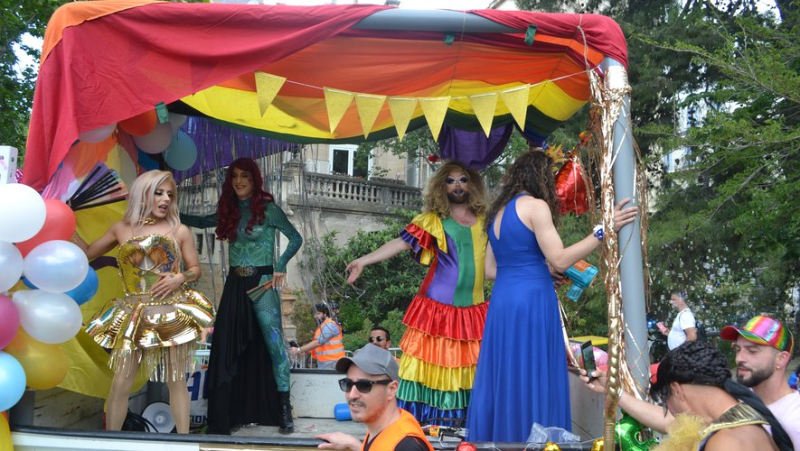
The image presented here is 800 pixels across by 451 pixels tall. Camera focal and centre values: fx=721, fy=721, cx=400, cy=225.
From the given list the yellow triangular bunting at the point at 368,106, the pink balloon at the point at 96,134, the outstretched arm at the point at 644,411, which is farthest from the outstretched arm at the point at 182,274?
the outstretched arm at the point at 644,411

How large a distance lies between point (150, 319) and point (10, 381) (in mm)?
889

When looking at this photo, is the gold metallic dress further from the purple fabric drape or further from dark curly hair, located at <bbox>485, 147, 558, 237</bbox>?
the purple fabric drape

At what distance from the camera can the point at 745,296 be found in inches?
493

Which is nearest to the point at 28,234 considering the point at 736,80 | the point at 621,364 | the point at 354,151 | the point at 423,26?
the point at 423,26

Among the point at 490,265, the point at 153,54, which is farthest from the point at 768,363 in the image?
the point at 153,54

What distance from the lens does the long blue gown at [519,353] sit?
3.76 metres

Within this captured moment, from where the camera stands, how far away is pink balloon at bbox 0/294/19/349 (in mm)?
3430

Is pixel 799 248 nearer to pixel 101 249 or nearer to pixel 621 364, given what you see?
pixel 621 364

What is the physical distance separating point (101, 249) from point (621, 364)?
10.0 feet

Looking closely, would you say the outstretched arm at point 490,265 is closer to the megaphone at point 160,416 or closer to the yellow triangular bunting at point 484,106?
the yellow triangular bunting at point 484,106

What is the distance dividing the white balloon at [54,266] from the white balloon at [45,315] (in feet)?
0.22

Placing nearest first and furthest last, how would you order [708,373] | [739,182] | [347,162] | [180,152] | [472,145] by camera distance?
1. [708,373]
2. [180,152]
3. [472,145]
4. [739,182]
5. [347,162]

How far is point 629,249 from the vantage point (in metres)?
3.69

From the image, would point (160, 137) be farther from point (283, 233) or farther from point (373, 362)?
point (373, 362)
